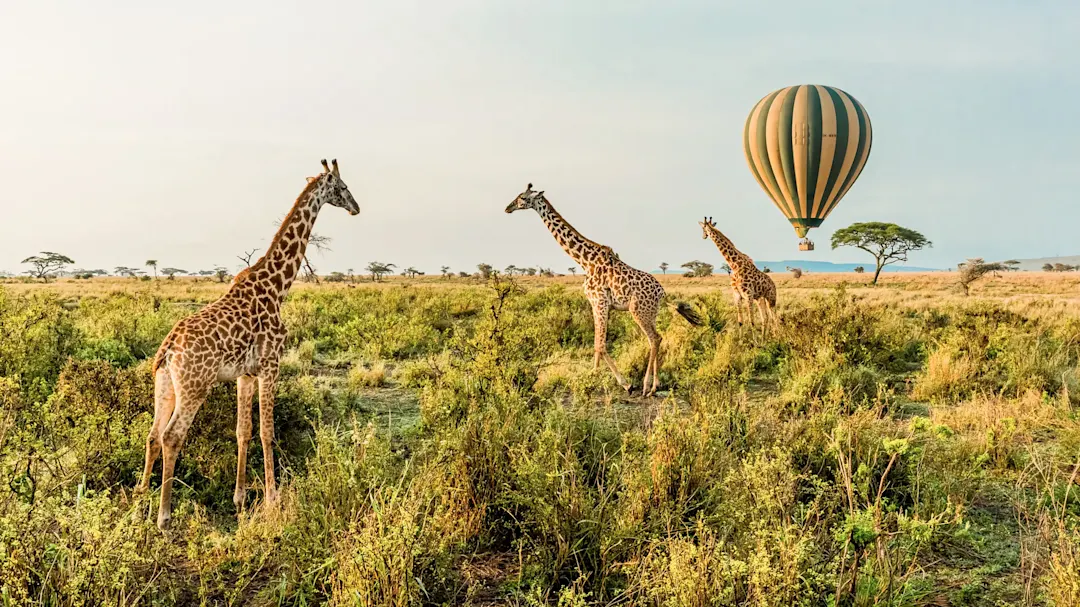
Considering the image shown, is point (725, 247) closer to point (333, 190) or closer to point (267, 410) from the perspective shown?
point (333, 190)

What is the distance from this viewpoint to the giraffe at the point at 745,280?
42.4 feet

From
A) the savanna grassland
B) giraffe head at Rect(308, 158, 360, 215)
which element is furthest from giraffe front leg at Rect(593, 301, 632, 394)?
giraffe head at Rect(308, 158, 360, 215)

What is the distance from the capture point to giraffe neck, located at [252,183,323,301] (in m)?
5.26

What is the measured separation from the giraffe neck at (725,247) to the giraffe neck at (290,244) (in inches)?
376

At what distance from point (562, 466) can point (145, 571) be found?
233 cm

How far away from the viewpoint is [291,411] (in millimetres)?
5879

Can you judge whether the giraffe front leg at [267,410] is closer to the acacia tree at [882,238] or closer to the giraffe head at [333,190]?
the giraffe head at [333,190]

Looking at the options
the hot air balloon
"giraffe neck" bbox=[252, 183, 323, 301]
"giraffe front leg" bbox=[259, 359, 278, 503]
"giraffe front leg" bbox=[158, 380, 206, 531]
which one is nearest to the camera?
"giraffe front leg" bbox=[158, 380, 206, 531]

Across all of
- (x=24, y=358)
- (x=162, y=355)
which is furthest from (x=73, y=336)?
(x=162, y=355)

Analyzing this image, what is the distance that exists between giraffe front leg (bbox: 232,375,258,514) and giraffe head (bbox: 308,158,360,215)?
1679mm

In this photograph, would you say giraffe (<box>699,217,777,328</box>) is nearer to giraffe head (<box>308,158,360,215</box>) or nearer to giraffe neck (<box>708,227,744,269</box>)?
giraffe neck (<box>708,227,744,269</box>)

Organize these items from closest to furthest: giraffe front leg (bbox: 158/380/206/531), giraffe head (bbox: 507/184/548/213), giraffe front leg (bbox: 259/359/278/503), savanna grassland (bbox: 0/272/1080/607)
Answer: savanna grassland (bbox: 0/272/1080/607) < giraffe front leg (bbox: 158/380/206/531) < giraffe front leg (bbox: 259/359/278/503) < giraffe head (bbox: 507/184/548/213)

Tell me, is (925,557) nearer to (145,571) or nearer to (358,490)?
(358,490)

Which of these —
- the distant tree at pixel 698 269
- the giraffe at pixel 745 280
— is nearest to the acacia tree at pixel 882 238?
the distant tree at pixel 698 269
